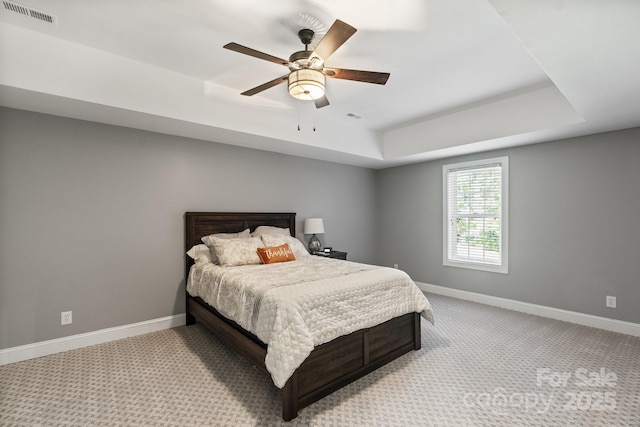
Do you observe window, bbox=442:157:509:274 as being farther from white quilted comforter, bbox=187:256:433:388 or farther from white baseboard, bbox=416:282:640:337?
white quilted comforter, bbox=187:256:433:388

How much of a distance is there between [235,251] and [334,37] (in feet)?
7.63

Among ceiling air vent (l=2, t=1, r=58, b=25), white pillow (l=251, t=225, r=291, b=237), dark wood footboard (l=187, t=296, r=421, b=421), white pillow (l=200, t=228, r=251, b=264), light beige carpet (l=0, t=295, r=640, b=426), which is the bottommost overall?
light beige carpet (l=0, t=295, r=640, b=426)

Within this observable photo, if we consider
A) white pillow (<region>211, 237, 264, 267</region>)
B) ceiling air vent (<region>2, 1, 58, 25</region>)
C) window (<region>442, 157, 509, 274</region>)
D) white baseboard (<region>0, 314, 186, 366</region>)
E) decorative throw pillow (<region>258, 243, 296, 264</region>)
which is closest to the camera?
ceiling air vent (<region>2, 1, 58, 25</region>)

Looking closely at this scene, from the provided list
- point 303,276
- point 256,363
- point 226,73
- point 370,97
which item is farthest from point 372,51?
point 256,363

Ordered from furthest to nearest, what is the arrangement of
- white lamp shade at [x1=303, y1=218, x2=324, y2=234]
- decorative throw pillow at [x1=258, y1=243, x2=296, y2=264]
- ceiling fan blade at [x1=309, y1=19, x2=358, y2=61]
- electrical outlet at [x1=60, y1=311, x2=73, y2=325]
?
white lamp shade at [x1=303, y1=218, x2=324, y2=234] → decorative throw pillow at [x1=258, y1=243, x2=296, y2=264] → electrical outlet at [x1=60, y1=311, x2=73, y2=325] → ceiling fan blade at [x1=309, y1=19, x2=358, y2=61]

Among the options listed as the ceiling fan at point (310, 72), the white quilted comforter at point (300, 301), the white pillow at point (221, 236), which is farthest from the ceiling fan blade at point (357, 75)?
the white pillow at point (221, 236)

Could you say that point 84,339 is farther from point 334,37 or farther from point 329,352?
point 334,37

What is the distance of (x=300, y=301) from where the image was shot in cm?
208

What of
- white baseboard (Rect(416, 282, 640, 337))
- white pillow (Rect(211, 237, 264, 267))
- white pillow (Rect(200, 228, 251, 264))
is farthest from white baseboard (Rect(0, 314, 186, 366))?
white baseboard (Rect(416, 282, 640, 337))

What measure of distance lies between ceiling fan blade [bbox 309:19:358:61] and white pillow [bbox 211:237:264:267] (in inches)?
83.1

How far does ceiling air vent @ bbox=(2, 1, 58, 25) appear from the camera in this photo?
6.70ft

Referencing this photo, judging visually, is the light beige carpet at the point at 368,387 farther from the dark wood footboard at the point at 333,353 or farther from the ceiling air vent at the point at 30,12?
the ceiling air vent at the point at 30,12

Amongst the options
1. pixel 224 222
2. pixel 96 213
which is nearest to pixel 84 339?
pixel 96 213

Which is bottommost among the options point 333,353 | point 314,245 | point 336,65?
point 333,353
